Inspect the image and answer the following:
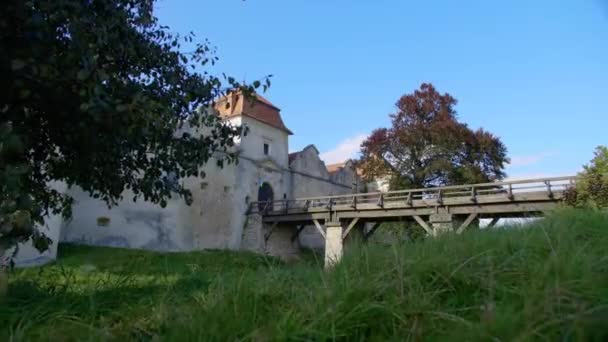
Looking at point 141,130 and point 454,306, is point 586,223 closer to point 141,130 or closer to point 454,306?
point 454,306

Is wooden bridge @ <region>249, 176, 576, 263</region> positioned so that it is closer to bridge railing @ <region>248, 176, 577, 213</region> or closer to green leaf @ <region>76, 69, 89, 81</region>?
bridge railing @ <region>248, 176, 577, 213</region>

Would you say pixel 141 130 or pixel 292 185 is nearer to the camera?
pixel 141 130

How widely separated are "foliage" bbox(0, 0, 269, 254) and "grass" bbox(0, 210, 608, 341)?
564 millimetres

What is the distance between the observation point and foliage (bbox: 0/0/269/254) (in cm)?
267

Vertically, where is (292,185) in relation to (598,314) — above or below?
above

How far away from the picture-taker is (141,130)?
3.25m

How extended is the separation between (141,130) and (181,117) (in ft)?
3.46

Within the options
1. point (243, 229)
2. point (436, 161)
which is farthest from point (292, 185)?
point (436, 161)

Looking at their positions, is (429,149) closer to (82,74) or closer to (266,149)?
(266,149)

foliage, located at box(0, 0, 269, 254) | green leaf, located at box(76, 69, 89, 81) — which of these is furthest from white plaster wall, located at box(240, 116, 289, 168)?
green leaf, located at box(76, 69, 89, 81)

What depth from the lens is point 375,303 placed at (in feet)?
5.89

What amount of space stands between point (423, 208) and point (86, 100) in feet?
43.1

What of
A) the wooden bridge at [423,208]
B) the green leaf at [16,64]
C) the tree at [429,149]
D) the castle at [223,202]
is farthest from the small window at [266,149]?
the green leaf at [16,64]

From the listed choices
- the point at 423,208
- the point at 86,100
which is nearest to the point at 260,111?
the point at 423,208
